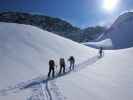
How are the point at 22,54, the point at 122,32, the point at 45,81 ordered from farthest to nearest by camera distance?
the point at 122,32, the point at 22,54, the point at 45,81

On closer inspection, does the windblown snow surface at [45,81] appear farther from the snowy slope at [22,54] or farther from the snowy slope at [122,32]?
the snowy slope at [122,32]

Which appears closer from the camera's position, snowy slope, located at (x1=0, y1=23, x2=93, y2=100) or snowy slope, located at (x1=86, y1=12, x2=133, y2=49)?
snowy slope, located at (x1=0, y1=23, x2=93, y2=100)

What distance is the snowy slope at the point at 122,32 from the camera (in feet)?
359

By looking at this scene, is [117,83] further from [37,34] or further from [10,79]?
[37,34]

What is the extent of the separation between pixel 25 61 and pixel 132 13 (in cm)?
11745

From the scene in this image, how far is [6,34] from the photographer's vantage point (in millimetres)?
34500

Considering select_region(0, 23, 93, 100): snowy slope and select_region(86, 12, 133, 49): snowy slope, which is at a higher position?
select_region(86, 12, 133, 49): snowy slope

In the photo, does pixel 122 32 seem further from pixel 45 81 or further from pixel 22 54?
pixel 45 81

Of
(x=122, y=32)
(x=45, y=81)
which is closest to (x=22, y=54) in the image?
(x=45, y=81)

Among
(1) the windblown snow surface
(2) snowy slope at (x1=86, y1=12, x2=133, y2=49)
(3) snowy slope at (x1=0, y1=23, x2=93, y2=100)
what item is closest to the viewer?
(1) the windblown snow surface

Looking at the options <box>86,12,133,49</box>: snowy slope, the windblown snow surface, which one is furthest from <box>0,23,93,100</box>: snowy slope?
<box>86,12,133,49</box>: snowy slope

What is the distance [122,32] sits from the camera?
11900cm

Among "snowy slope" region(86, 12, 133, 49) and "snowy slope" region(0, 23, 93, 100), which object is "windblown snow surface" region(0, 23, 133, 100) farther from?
"snowy slope" region(86, 12, 133, 49)

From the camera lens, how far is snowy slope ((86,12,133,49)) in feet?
359
